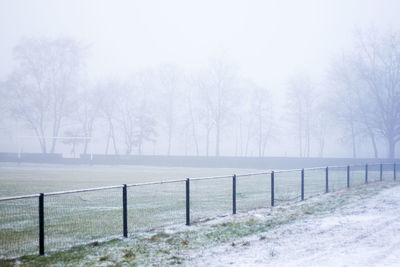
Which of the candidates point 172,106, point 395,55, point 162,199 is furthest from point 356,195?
point 172,106

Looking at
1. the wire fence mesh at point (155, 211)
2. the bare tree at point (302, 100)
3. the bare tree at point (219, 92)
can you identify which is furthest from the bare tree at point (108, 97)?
the wire fence mesh at point (155, 211)

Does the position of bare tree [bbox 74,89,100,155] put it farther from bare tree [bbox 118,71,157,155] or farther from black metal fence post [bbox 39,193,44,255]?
black metal fence post [bbox 39,193,44,255]

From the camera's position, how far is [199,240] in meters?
9.00

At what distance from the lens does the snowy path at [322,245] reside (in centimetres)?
707

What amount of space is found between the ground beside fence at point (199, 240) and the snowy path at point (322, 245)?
0.17ft

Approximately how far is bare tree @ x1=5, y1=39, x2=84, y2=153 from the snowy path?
50135 mm

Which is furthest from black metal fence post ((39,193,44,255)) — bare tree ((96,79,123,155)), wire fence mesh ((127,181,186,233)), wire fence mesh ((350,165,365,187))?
bare tree ((96,79,123,155))

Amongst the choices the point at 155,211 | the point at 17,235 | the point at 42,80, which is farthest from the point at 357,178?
the point at 42,80

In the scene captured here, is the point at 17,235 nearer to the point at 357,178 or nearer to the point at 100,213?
the point at 100,213

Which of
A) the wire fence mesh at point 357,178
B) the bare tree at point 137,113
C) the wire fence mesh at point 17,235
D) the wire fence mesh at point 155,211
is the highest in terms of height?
the bare tree at point 137,113

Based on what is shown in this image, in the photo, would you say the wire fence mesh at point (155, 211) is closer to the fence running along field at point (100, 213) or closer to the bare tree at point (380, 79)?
the fence running along field at point (100, 213)

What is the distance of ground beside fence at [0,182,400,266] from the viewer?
24.3ft

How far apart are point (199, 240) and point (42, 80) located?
5191 cm

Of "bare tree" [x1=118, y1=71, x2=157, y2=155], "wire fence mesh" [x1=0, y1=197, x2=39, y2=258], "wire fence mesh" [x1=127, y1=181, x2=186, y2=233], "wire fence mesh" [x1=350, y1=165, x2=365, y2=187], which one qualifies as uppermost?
"bare tree" [x1=118, y1=71, x2=157, y2=155]
